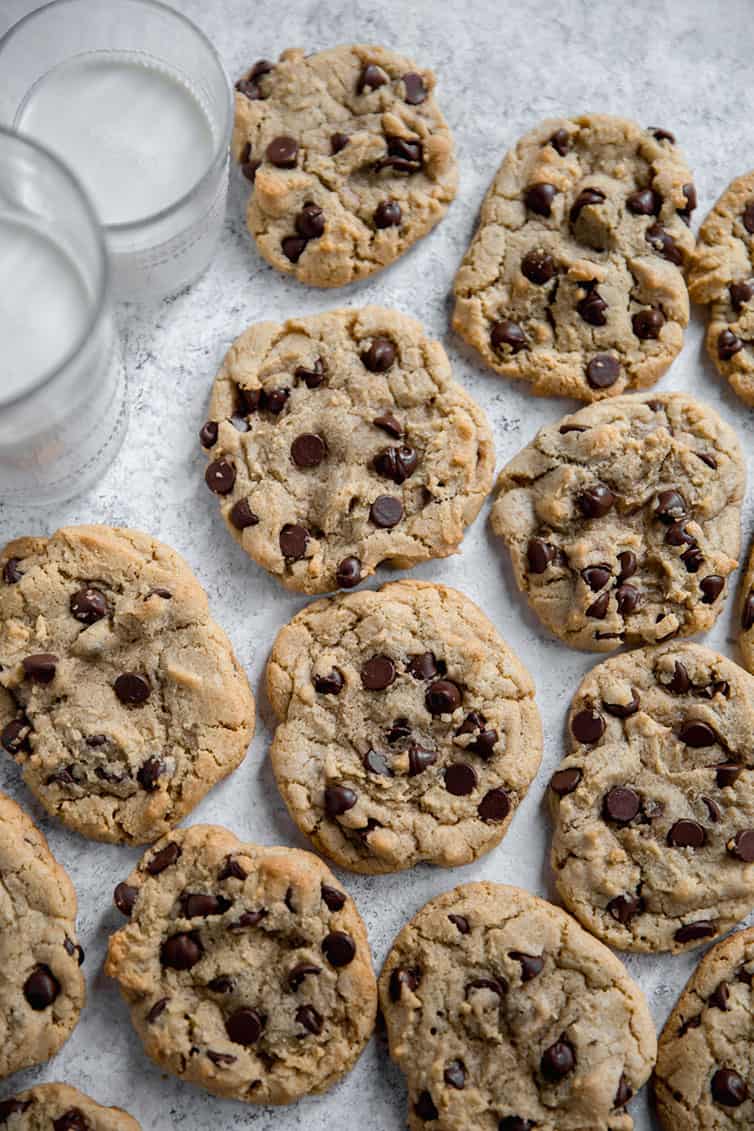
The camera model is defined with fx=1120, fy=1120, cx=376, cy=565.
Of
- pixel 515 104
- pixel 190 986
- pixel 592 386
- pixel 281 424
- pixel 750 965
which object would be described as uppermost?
pixel 515 104

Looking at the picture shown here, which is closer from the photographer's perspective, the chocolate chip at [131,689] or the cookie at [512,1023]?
the cookie at [512,1023]

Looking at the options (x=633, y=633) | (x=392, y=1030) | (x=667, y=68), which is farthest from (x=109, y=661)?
(x=667, y=68)

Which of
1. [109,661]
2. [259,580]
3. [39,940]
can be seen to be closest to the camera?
[39,940]

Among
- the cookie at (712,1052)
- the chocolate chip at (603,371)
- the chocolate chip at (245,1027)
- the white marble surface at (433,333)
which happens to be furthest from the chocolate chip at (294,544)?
the cookie at (712,1052)

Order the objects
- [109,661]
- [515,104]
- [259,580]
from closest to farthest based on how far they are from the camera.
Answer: [109,661] → [259,580] → [515,104]

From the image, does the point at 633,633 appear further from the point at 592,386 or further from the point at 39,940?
the point at 39,940

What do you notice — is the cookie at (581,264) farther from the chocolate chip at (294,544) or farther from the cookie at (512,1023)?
the cookie at (512,1023)
